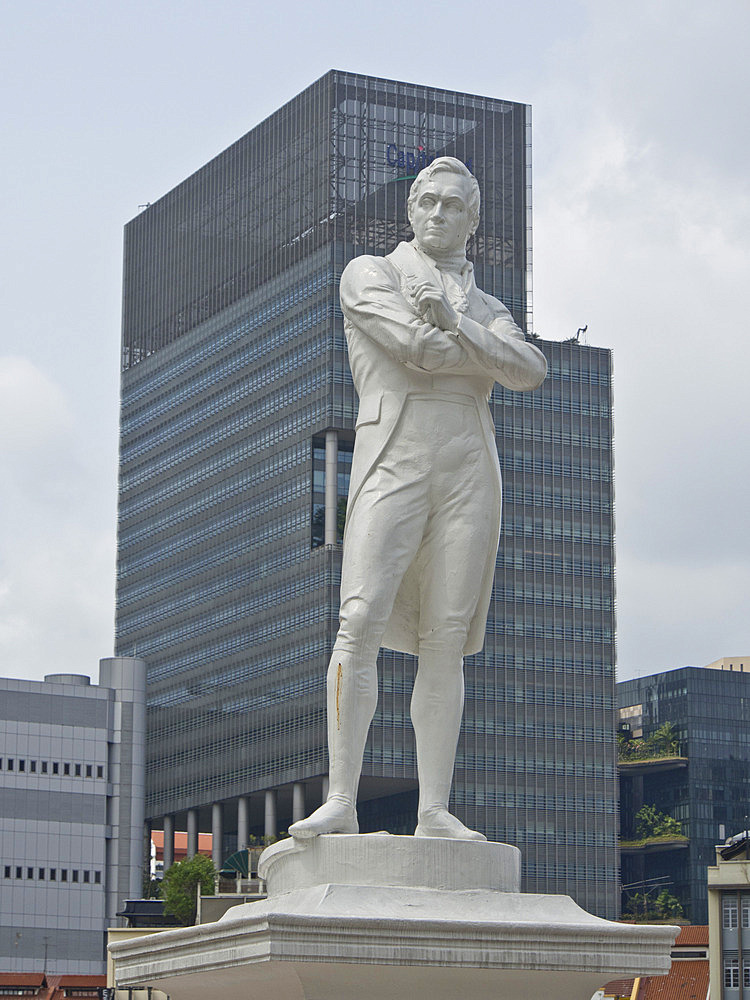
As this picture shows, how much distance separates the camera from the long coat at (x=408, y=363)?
388 inches

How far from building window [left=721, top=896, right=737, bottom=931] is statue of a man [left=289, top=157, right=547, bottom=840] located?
40.4 metres

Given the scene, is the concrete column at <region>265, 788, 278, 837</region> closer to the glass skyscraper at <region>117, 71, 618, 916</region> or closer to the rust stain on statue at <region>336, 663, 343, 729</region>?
the glass skyscraper at <region>117, 71, 618, 916</region>

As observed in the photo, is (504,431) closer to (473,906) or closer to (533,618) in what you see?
(533,618)

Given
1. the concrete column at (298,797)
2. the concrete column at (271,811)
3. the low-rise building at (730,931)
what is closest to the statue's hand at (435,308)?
the low-rise building at (730,931)

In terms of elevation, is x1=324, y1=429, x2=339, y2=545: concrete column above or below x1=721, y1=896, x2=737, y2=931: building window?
above

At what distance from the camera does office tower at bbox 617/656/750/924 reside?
11231cm

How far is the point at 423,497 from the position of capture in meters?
9.84

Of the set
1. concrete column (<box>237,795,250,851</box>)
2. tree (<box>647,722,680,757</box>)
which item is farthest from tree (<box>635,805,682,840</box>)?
concrete column (<box>237,795,250,851</box>)

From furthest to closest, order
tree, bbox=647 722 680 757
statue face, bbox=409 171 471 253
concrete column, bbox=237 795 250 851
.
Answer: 1. tree, bbox=647 722 680 757
2. concrete column, bbox=237 795 250 851
3. statue face, bbox=409 171 471 253

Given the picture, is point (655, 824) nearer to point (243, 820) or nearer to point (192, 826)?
point (192, 826)

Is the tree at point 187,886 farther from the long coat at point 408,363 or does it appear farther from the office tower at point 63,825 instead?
the long coat at point 408,363

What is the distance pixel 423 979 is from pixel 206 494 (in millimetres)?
95333

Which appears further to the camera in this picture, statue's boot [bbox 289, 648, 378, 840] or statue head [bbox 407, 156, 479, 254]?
statue head [bbox 407, 156, 479, 254]

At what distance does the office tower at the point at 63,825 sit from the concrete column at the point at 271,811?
22.1ft
